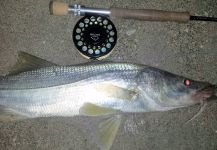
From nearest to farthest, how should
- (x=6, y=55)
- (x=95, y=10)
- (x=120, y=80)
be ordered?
(x=120, y=80) → (x=95, y=10) → (x=6, y=55)

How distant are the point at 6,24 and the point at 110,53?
2.97ft

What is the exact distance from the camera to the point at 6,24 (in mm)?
2523

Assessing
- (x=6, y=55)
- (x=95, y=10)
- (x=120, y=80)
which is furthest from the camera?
(x=6, y=55)

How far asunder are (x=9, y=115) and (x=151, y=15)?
4.27ft

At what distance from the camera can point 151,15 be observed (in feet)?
7.75

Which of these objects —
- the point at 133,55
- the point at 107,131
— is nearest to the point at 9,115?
the point at 107,131

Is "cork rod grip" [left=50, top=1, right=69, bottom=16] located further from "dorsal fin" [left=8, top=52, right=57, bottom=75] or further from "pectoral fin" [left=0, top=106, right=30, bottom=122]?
"pectoral fin" [left=0, top=106, right=30, bottom=122]

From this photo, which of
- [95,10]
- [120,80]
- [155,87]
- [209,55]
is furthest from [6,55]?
[209,55]

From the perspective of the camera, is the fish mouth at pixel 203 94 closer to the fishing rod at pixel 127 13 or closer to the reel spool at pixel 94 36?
the fishing rod at pixel 127 13

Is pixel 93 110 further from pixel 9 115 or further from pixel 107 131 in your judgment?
pixel 9 115

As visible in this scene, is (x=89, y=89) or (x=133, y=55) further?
(x=133, y=55)

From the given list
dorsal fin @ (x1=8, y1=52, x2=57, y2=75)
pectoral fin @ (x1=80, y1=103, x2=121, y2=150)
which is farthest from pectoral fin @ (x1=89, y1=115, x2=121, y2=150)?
dorsal fin @ (x1=8, y1=52, x2=57, y2=75)

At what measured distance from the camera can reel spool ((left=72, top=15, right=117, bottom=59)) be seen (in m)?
2.29

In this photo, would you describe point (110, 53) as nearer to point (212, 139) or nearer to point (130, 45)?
point (130, 45)
